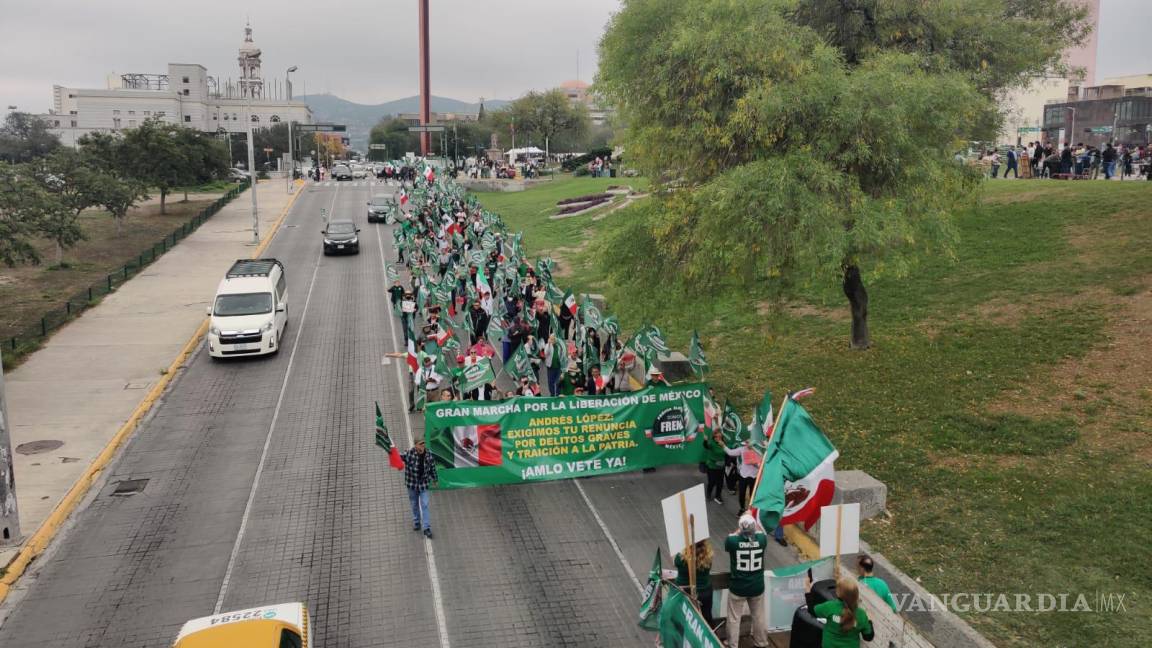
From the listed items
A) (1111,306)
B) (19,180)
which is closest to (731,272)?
(1111,306)

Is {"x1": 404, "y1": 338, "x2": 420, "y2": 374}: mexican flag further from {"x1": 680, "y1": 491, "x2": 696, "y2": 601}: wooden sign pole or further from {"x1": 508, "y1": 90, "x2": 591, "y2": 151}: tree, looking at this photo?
{"x1": 508, "y1": 90, "x2": 591, "y2": 151}: tree

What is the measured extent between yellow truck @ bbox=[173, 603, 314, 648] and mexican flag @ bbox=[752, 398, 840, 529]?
17.4ft

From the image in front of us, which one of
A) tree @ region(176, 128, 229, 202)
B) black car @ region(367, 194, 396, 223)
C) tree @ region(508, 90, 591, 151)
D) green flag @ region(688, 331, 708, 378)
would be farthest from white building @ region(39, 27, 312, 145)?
green flag @ region(688, 331, 708, 378)

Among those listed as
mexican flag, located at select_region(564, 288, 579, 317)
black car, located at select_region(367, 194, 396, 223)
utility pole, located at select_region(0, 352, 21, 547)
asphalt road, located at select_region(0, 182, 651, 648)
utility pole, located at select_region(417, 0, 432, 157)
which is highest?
utility pole, located at select_region(417, 0, 432, 157)

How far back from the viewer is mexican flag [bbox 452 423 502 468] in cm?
1488

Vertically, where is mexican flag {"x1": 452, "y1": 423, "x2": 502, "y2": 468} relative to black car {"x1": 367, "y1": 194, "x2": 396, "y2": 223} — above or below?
below

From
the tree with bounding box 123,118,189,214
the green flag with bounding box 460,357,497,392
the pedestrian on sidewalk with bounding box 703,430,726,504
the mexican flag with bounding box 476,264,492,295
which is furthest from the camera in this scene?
the tree with bounding box 123,118,189,214

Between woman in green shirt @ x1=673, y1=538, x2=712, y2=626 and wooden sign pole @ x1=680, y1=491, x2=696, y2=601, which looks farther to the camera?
woman in green shirt @ x1=673, y1=538, x2=712, y2=626

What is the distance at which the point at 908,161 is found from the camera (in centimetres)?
1614

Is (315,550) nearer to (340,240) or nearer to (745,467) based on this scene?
(745,467)

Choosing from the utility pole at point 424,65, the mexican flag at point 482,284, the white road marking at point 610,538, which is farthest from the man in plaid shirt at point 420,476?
the utility pole at point 424,65

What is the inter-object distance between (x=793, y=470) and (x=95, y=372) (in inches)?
781

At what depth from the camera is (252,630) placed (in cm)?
916

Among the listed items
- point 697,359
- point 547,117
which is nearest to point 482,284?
point 697,359
